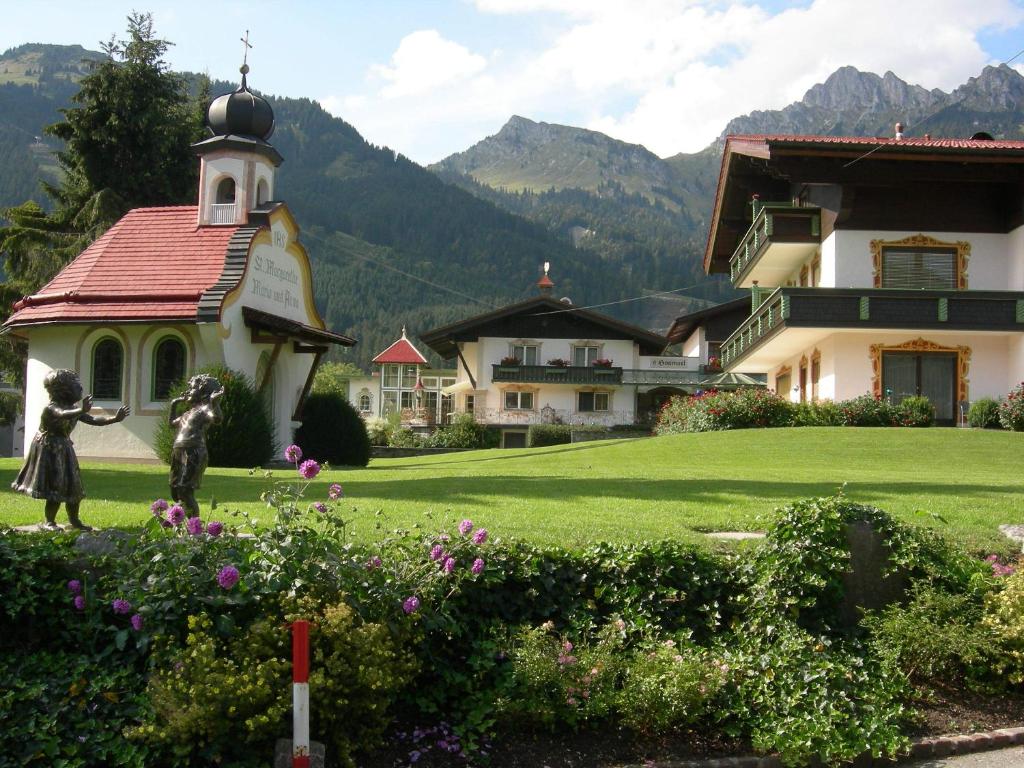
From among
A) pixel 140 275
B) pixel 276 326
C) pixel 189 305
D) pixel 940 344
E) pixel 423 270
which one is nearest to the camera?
pixel 189 305

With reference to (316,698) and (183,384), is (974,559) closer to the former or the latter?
(316,698)

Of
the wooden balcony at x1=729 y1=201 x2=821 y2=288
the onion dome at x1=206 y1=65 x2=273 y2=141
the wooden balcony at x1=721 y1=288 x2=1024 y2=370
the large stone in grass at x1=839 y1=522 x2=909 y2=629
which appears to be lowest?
the large stone in grass at x1=839 y1=522 x2=909 y2=629

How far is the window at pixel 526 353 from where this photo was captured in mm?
57141

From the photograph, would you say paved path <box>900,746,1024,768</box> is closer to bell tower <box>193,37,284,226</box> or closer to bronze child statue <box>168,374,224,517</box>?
bronze child statue <box>168,374,224,517</box>

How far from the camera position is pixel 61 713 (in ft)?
20.9

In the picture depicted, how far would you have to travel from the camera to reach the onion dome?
3045 cm

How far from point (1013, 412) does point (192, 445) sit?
25.5 meters

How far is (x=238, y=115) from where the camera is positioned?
30.5 meters

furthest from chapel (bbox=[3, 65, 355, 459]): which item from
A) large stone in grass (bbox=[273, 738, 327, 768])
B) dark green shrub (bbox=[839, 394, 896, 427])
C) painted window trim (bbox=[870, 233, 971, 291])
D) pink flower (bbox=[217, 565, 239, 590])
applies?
large stone in grass (bbox=[273, 738, 327, 768])

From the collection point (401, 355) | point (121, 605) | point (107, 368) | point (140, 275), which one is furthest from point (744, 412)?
point (401, 355)

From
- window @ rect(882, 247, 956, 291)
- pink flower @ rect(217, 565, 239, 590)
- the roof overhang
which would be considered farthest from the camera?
window @ rect(882, 247, 956, 291)

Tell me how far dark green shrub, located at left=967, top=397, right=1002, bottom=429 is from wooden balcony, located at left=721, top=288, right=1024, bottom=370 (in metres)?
2.23

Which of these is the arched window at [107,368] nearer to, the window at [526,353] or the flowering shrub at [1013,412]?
Answer: the flowering shrub at [1013,412]

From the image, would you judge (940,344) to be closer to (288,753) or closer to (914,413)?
(914,413)
